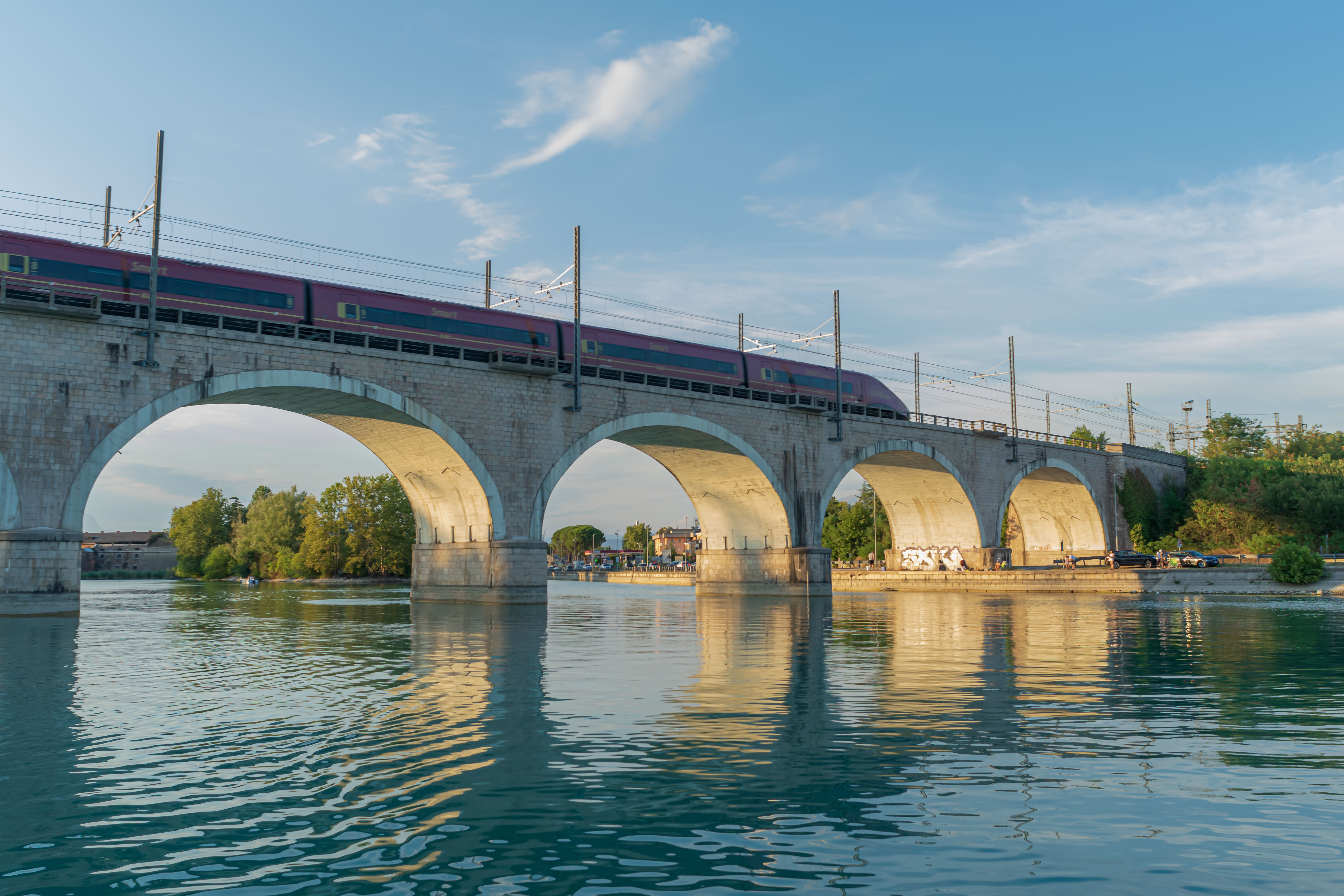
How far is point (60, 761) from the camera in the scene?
8.78m

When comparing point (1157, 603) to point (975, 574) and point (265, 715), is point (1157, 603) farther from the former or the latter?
point (265, 715)

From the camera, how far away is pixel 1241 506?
70.2 metres

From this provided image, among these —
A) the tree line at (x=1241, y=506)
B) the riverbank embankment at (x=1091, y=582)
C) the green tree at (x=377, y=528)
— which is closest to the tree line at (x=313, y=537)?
the green tree at (x=377, y=528)

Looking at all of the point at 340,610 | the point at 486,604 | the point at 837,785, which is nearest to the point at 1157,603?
the point at 486,604

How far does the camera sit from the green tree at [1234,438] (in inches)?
3770

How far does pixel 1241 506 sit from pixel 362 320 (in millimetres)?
66101

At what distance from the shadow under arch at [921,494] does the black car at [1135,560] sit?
8008 millimetres

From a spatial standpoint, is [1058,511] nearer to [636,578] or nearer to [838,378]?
[838,378]

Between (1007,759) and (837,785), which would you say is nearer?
(837,785)

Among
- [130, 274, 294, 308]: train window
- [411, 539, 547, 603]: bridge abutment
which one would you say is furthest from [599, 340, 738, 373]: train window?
[130, 274, 294, 308]: train window

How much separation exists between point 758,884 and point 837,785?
246 centimetres

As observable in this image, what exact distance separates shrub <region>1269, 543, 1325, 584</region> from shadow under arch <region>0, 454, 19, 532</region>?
176 feet

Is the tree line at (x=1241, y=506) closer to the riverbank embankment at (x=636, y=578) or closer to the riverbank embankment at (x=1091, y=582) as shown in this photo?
the riverbank embankment at (x=1091, y=582)

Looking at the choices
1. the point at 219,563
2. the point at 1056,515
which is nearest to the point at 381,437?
the point at 1056,515
